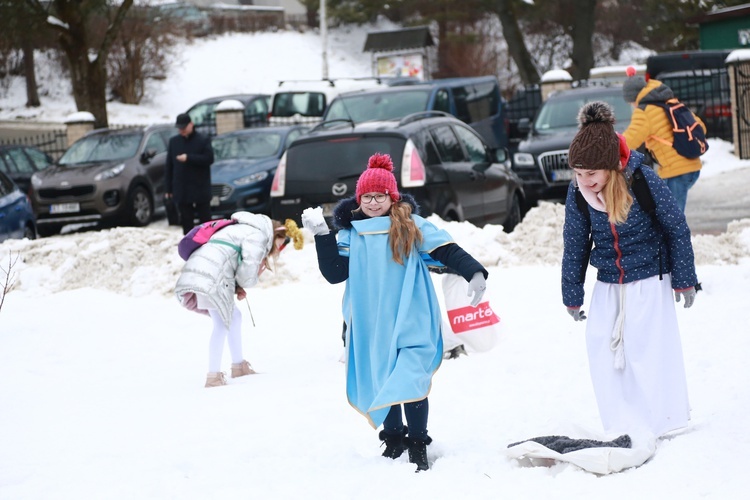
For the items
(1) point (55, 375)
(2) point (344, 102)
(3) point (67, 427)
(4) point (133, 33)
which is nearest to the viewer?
(3) point (67, 427)

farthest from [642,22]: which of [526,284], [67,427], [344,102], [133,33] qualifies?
[67,427]

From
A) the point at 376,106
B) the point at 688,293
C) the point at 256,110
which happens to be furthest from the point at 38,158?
the point at 688,293

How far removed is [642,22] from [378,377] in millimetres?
51687

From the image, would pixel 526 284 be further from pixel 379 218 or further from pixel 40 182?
pixel 40 182

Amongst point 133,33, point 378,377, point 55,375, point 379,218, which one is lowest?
point 55,375

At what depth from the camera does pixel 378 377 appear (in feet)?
17.3

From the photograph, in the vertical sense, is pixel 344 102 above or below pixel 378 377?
above

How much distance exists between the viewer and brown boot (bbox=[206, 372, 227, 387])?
759 centimetres

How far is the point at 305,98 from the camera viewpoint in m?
24.0

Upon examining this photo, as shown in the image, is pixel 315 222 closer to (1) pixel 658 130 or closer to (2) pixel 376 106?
(1) pixel 658 130

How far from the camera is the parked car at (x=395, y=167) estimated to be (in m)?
11.2

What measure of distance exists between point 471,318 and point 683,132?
3.69 meters

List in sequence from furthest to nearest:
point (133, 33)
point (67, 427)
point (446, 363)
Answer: point (133, 33) → point (446, 363) → point (67, 427)

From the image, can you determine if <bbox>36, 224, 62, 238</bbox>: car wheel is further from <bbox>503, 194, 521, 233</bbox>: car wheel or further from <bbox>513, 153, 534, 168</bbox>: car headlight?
<bbox>503, 194, 521, 233</bbox>: car wheel
